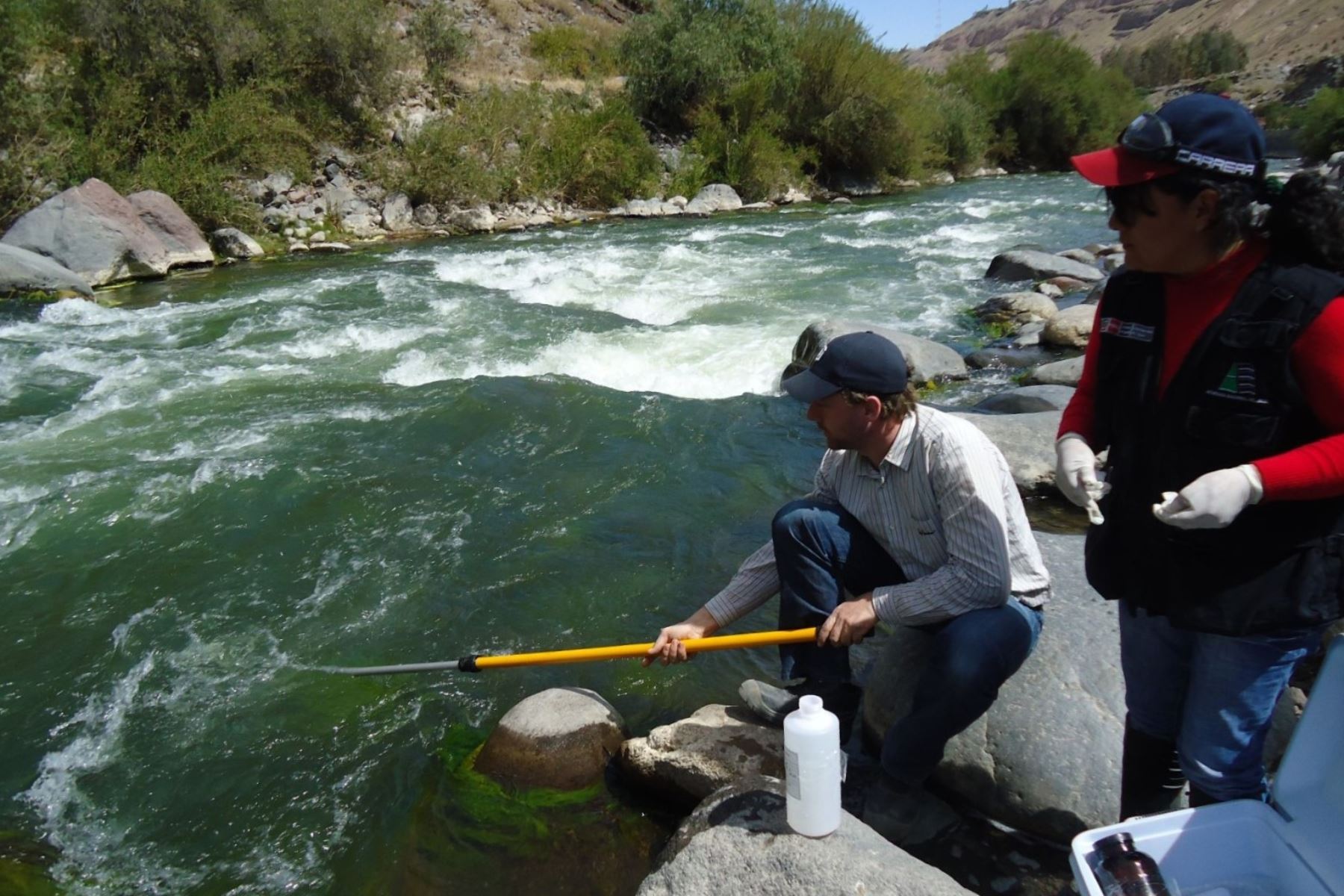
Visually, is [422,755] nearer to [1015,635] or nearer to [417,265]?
[1015,635]

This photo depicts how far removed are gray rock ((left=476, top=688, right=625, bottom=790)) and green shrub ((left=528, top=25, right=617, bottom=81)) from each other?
2819 cm

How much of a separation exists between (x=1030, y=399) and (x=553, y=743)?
463 cm

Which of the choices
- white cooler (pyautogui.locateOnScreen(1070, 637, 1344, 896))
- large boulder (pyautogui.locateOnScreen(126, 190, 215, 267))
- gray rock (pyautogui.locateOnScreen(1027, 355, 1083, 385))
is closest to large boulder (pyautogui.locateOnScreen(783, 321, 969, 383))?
gray rock (pyautogui.locateOnScreen(1027, 355, 1083, 385))

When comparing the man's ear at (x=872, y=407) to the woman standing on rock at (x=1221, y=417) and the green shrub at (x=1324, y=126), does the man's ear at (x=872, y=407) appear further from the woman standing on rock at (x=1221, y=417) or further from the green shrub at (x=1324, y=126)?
the green shrub at (x=1324, y=126)

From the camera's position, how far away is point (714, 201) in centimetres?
2253

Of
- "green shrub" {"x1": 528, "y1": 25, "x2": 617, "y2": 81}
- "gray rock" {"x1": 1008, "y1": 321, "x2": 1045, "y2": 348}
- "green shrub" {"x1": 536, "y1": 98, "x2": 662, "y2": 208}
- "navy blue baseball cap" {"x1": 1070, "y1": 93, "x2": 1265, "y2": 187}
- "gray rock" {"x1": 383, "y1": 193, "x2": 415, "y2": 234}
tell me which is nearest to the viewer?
"navy blue baseball cap" {"x1": 1070, "y1": 93, "x2": 1265, "y2": 187}

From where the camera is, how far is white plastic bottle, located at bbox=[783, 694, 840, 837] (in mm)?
2100

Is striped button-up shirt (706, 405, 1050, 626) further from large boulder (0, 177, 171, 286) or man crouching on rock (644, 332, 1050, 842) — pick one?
large boulder (0, 177, 171, 286)

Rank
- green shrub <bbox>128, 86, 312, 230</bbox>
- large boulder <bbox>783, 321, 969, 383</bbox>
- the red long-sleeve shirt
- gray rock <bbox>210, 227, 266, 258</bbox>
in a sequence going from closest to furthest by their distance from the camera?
the red long-sleeve shirt → large boulder <bbox>783, 321, 969, 383</bbox> → gray rock <bbox>210, 227, 266, 258</bbox> → green shrub <bbox>128, 86, 312, 230</bbox>

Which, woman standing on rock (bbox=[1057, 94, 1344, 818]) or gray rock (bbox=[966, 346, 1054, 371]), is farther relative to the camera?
gray rock (bbox=[966, 346, 1054, 371])

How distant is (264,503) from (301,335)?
451 cm

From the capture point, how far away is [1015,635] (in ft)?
8.47

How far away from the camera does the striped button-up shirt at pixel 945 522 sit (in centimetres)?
254

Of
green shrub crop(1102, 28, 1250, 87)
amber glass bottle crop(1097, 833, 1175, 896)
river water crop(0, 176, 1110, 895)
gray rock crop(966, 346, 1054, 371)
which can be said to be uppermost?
green shrub crop(1102, 28, 1250, 87)
